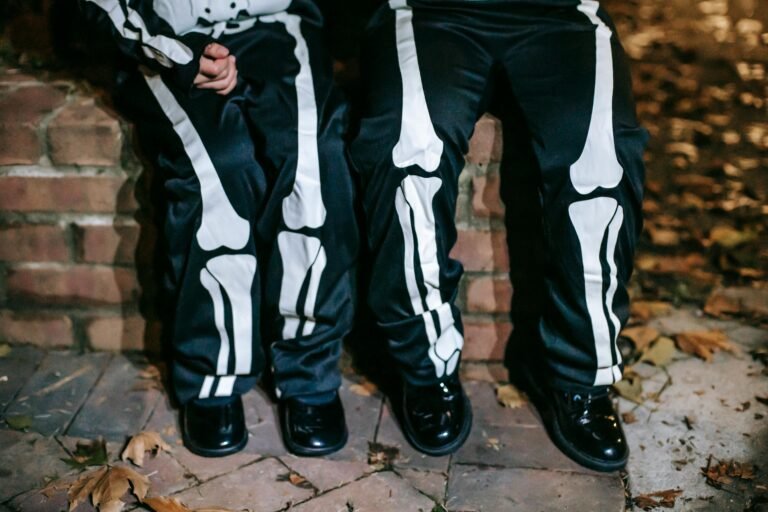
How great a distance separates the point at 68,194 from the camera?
6.62ft

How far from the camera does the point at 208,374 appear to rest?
186cm

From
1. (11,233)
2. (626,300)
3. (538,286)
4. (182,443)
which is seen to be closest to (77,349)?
(11,233)

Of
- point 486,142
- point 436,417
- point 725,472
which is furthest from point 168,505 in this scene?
point 725,472

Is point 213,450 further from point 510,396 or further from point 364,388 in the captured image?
point 510,396

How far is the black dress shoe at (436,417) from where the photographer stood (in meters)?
1.83

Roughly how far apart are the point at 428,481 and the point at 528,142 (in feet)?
2.53

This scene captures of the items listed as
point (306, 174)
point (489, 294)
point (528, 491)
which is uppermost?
point (306, 174)

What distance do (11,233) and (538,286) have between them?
4.35ft

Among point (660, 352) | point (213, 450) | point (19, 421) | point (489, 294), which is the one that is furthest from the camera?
point (660, 352)

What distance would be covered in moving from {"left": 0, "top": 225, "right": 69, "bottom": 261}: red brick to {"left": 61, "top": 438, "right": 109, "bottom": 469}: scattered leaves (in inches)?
19.6

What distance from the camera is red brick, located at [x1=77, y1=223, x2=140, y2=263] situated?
2037 millimetres

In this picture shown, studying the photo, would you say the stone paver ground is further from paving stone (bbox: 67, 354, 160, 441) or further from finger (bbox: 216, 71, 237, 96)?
finger (bbox: 216, 71, 237, 96)

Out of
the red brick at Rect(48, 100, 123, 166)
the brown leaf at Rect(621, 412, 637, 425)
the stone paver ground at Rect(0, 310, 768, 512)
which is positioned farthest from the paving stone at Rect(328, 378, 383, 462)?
the red brick at Rect(48, 100, 123, 166)

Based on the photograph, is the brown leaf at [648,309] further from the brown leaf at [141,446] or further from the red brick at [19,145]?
the red brick at [19,145]
